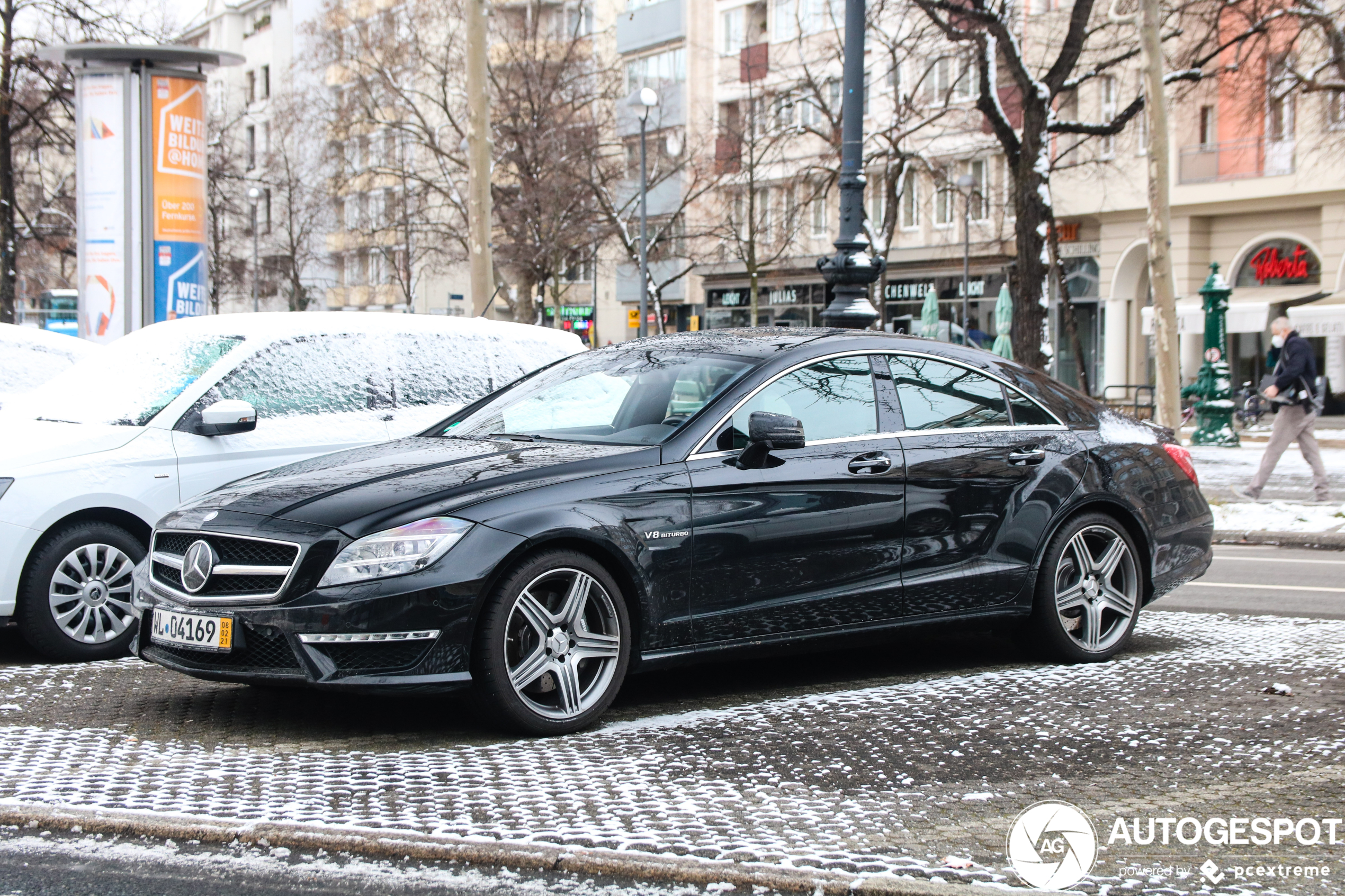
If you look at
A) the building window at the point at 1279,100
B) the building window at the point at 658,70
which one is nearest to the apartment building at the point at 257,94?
the building window at the point at 658,70

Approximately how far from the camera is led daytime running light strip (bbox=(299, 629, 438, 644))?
5.20 meters

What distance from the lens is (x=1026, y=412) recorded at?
23.5 feet

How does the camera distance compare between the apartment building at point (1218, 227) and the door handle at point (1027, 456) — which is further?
the apartment building at point (1218, 227)

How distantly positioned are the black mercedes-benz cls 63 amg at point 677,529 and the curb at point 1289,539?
6327 millimetres

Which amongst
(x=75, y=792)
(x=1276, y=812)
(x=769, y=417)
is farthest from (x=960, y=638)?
(x=75, y=792)

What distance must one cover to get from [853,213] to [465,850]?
10615 mm

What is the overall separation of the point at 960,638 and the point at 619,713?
253 cm

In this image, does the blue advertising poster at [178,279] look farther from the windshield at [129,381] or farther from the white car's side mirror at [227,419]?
the white car's side mirror at [227,419]

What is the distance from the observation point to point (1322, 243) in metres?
37.2

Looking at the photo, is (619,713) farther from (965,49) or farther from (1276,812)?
(965,49)

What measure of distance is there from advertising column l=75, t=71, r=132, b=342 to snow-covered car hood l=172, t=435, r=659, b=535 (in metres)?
15.0

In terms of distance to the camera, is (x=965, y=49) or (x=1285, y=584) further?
(x=965, y=49)

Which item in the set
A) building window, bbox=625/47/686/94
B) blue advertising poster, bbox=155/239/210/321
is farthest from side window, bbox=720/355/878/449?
building window, bbox=625/47/686/94

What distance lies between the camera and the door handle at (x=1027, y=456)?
6902 mm
